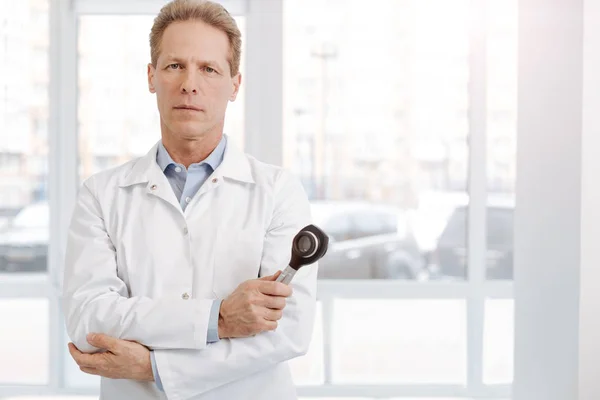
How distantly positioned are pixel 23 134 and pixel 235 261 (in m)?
2.92

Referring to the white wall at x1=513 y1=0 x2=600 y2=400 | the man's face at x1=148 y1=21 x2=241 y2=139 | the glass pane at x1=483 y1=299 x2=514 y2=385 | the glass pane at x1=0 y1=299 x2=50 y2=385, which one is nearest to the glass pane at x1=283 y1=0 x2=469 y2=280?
the glass pane at x1=483 y1=299 x2=514 y2=385

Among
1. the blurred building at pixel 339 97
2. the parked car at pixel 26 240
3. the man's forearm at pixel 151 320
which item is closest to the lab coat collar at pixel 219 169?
the man's forearm at pixel 151 320

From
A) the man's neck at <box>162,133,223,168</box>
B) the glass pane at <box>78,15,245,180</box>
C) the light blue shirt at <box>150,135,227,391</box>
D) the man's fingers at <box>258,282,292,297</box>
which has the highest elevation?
the glass pane at <box>78,15,245,180</box>

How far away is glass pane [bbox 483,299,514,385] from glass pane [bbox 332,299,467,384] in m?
0.15

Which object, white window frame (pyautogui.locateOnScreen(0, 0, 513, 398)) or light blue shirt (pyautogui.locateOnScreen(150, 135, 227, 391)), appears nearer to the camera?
light blue shirt (pyautogui.locateOnScreen(150, 135, 227, 391))

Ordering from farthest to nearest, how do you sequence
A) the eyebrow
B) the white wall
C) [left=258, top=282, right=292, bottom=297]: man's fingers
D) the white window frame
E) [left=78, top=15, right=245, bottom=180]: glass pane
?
[left=78, top=15, right=245, bottom=180]: glass pane
the white window frame
the white wall
the eyebrow
[left=258, top=282, right=292, bottom=297]: man's fingers

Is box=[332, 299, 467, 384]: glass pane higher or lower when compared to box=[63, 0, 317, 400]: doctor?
lower

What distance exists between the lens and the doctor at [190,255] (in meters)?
1.36

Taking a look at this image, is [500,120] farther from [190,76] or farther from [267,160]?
[190,76]

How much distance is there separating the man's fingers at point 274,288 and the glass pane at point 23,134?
2938 millimetres

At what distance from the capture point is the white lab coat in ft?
4.48

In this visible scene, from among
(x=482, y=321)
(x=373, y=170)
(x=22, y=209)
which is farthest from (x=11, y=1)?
(x=482, y=321)

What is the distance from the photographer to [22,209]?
13.0 ft

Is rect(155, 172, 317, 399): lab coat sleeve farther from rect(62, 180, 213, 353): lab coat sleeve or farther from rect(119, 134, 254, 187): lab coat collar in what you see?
rect(119, 134, 254, 187): lab coat collar
